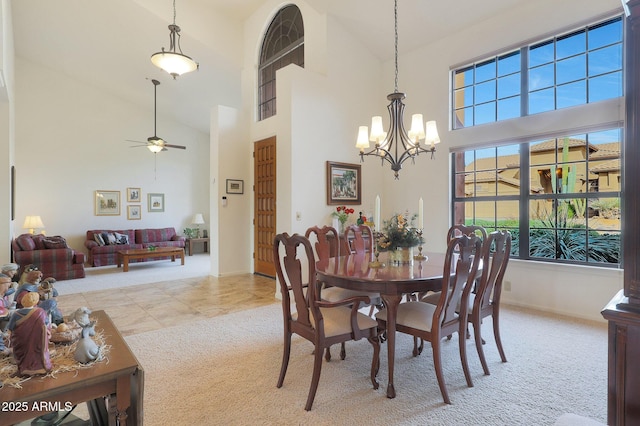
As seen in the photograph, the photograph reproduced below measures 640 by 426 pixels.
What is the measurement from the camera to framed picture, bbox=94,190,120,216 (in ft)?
27.3

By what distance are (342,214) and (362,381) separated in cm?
289

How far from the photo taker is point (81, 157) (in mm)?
8086

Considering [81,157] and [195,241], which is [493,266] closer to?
[195,241]

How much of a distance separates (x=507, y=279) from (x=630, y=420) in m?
3.28

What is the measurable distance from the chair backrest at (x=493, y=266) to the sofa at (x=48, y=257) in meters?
6.85

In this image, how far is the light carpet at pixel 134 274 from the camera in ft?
18.1

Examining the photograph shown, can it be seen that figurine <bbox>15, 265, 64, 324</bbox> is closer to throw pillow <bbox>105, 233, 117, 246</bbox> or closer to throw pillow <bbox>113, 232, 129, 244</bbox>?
throw pillow <bbox>105, 233, 117, 246</bbox>

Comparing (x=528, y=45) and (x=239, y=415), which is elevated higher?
(x=528, y=45)

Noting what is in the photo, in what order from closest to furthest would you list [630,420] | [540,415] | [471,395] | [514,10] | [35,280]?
1. [630,420]
2. [35,280]
3. [540,415]
4. [471,395]
5. [514,10]

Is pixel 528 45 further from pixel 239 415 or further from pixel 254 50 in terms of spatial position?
pixel 239 415

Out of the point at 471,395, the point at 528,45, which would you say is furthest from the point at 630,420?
the point at 528,45

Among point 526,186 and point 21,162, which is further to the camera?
point 21,162

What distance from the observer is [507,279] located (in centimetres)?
429

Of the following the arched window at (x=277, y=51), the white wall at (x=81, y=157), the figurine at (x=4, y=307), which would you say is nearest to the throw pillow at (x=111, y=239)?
the white wall at (x=81, y=157)
